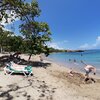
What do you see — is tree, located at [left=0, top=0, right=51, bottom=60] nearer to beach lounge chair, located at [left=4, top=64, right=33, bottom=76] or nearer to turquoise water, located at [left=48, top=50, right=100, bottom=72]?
beach lounge chair, located at [left=4, top=64, right=33, bottom=76]

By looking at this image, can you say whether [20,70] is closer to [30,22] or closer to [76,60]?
[30,22]

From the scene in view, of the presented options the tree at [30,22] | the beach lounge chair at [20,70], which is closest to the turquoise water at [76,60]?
the tree at [30,22]

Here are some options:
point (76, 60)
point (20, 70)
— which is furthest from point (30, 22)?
point (76, 60)

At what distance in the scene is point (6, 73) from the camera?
15.5 meters

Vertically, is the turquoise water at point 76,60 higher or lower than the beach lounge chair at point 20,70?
lower

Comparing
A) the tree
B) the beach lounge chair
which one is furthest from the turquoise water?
the beach lounge chair

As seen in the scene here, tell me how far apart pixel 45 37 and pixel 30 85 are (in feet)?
43.7

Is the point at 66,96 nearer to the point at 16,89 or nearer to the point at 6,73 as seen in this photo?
the point at 16,89

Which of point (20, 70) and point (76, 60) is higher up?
point (20, 70)

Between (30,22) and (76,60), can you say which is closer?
(30,22)

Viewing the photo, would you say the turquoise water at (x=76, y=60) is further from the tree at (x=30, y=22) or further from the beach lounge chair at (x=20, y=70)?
the beach lounge chair at (x=20, y=70)

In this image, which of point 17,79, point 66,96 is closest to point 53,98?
point 66,96

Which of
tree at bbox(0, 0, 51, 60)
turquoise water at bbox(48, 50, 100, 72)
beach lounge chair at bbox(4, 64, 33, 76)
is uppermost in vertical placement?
tree at bbox(0, 0, 51, 60)

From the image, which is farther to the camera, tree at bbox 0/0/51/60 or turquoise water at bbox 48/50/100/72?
turquoise water at bbox 48/50/100/72
